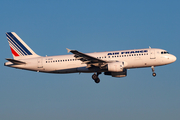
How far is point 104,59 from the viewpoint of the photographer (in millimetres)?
60375

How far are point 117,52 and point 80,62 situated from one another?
732cm

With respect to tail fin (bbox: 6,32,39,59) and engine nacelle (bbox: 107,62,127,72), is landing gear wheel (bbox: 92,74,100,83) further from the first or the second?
tail fin (bbox: 6,32,39,59)

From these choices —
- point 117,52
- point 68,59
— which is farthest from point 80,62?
point 117,52

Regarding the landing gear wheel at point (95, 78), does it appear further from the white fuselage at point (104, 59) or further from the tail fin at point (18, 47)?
the tail fin at point (18, 47)

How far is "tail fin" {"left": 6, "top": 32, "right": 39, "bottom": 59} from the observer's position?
6562cm

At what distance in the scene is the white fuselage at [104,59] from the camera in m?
59.2

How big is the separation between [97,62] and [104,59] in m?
2.22

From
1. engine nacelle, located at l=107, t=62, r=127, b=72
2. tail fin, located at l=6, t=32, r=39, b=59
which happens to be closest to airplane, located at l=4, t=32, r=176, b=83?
engine nacelle, located at l=107, t=62, r=127, b=72

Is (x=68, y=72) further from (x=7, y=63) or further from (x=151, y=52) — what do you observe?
(x=151, y=52)

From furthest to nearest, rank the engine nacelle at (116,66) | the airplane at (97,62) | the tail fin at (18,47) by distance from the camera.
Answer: the tail fin at (18,47)
the airplane at (97,62)
the engine nacelle at (116,66)

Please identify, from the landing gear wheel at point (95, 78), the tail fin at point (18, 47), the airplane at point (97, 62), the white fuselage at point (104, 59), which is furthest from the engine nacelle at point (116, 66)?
the tail fin at point (18, 47)

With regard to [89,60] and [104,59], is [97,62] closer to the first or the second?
[89,60]

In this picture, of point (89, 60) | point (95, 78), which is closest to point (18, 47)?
point (89, 60)

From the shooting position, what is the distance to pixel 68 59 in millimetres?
61562
